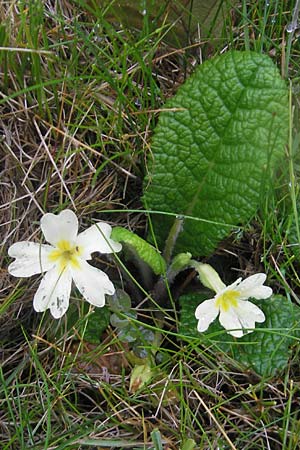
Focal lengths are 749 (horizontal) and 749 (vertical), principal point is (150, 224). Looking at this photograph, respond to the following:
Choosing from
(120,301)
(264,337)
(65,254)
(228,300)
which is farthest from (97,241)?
(264,337)

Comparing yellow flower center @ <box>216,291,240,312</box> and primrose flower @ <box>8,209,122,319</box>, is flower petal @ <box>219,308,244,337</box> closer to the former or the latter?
yellow flower center @ <box>216,291,240,312</box>

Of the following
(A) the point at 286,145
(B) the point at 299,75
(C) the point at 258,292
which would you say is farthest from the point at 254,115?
(C) the point at 258,292

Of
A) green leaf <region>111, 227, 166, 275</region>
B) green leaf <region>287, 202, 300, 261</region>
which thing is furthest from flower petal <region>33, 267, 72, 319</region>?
green leaf <region>287, 202, 300, 261</region>

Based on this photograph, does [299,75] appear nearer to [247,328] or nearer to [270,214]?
[270,214]

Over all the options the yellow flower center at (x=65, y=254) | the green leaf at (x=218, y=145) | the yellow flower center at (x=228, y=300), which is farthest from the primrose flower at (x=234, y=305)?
the yellow flower center at (x=65, y=254)

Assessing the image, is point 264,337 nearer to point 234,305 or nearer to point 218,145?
point 234,305

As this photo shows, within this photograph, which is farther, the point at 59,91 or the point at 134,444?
Result: the point at 59,91
